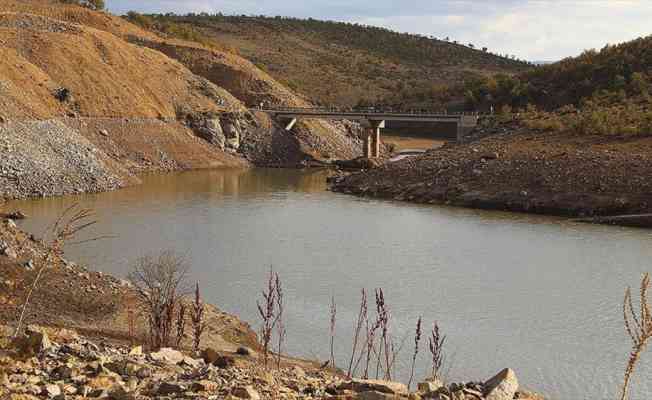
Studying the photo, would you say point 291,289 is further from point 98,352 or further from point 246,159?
point 246,159

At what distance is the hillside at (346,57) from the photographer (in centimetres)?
10606

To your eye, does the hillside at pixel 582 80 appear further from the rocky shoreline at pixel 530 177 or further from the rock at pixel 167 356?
the rock at pixel 167 356

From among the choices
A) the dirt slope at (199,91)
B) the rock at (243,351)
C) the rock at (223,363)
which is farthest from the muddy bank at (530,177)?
the rock at (223,363)

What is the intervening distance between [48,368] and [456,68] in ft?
452

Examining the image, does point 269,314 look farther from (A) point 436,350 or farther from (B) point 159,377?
(A) point 436,350

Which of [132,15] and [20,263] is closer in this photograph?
[20,263]

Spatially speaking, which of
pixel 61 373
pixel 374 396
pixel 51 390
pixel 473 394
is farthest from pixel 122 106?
pixel 374 396

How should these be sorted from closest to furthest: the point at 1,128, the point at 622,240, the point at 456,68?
the point at 622,240 → the point at 1,128 → the point at 456,68

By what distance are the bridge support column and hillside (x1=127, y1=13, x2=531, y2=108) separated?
28.3 meters

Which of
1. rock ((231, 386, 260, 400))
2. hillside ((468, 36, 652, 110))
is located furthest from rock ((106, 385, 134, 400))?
hillside ((468, 36, 652, 110))

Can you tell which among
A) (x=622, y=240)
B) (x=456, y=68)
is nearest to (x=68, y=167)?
(x=622, y=240)

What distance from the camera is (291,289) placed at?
21.1m

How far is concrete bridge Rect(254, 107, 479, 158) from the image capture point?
6337 centimetres

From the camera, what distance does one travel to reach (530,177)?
41812mm
